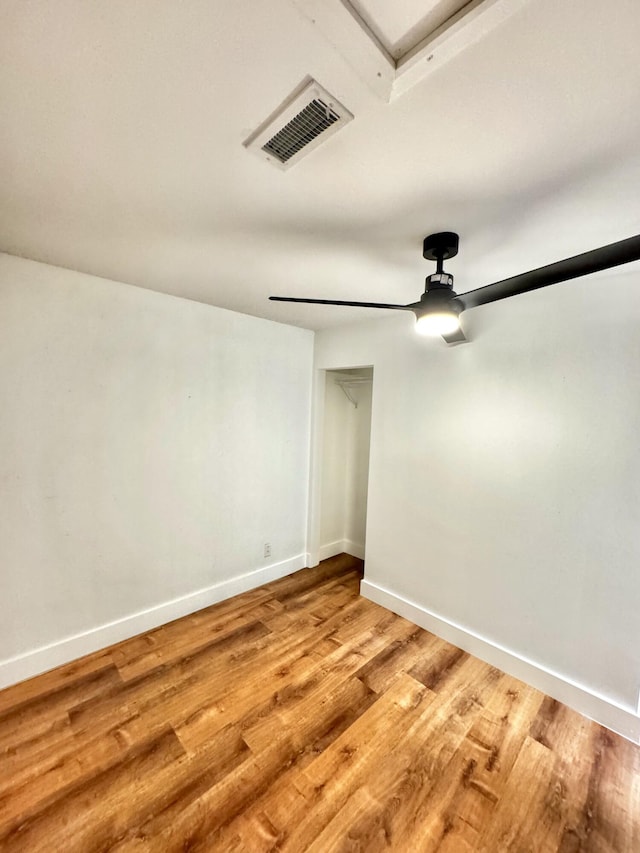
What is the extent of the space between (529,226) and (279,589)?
3.19m

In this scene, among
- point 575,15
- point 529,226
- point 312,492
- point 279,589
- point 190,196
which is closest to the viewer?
Answer: point 575,15

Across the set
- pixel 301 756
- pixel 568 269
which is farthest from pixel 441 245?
pixel 301 756

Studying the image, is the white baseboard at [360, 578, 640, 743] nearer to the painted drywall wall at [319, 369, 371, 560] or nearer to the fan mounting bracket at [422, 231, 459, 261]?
the painted drywall wall at [319, 369, 371, 560]

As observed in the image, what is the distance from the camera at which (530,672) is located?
2201 mm

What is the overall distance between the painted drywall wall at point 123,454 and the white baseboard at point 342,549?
0.80 meters

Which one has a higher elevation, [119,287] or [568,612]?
[119,287]

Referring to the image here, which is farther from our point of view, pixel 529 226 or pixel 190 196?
pixel 529 226

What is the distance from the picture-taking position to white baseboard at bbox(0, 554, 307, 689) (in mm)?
2119

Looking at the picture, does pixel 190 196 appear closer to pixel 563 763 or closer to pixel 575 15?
pixel 575 15

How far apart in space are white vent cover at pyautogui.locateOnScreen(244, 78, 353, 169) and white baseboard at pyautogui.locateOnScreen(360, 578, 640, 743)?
9.52ft

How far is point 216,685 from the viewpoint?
212cm

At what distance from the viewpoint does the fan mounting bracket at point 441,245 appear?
1.56 m

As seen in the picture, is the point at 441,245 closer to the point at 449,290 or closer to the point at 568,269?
the point at 449,290

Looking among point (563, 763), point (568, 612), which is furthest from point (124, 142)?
point (563, 763)
